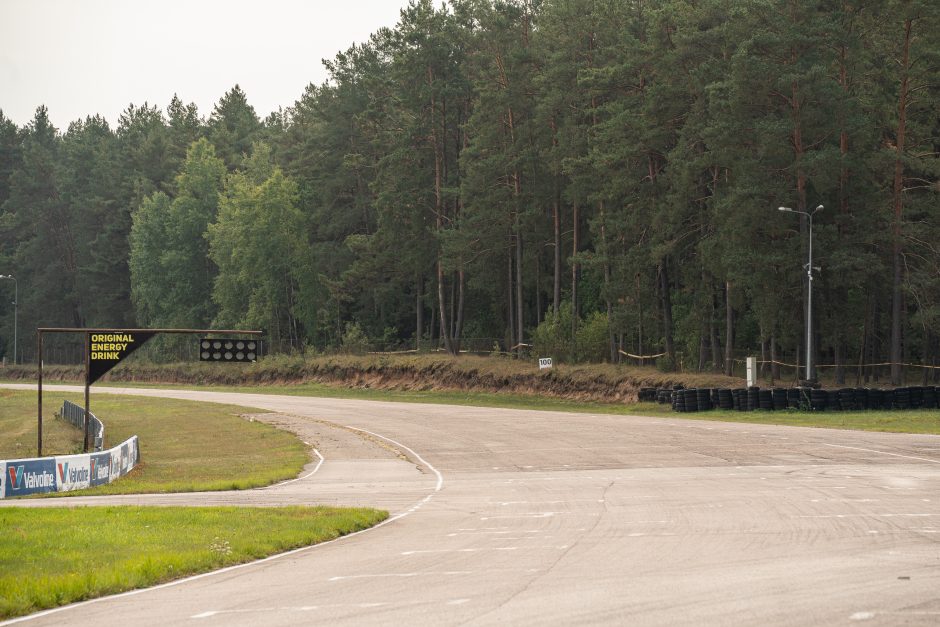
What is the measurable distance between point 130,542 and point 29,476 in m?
13.0

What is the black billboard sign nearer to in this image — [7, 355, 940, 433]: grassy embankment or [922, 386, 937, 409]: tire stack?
[7, 355, 940, 433]: grassy embankment

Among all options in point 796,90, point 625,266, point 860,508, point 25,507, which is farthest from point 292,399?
point 860,508

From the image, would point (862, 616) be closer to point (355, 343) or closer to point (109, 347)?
point (109, 347)

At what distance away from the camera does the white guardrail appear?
27.7 meters

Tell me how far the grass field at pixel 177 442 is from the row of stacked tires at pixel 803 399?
63.3 ft

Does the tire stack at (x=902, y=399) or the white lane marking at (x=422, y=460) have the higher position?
the tire stack at (x=902, y=399)

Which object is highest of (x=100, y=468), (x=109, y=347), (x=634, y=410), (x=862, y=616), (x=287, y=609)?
(x=109, y=347)

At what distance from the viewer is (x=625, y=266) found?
62.1 metres

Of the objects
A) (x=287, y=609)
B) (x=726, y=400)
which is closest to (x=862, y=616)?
(x=287, y=609)

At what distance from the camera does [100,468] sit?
102 feet

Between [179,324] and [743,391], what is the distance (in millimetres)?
85555

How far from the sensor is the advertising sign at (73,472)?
29094 mm

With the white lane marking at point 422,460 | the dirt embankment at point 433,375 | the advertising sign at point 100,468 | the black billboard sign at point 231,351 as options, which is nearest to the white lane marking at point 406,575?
the white lane marking at point 422,460

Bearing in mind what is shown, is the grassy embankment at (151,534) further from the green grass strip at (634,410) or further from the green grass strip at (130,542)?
the green grass strip at (634,410)
